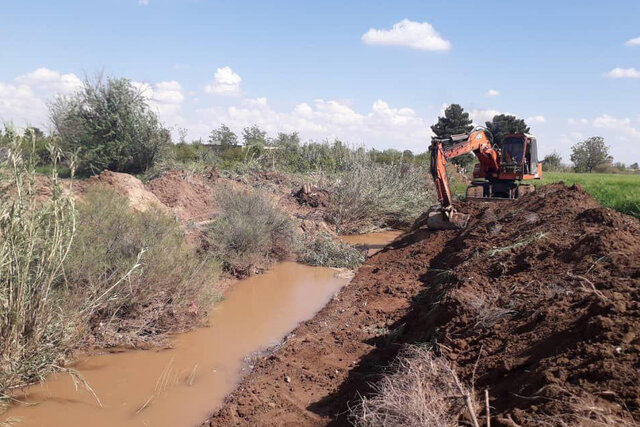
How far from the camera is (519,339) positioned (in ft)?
15.5

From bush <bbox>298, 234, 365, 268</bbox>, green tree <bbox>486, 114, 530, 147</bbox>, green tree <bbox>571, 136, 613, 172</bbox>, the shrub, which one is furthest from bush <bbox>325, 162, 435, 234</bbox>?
green tree <bbox>571, 136, 613, 172</bbox>

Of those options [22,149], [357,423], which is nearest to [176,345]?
[22,149]

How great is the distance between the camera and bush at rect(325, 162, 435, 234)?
18.5 m

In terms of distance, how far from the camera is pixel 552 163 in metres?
56.8

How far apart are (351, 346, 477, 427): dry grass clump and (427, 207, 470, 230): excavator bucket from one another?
9510 mm

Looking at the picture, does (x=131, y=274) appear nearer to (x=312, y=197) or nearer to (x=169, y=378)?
(x=169, y=378)

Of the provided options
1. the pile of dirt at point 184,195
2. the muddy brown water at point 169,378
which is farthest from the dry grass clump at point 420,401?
the pile of dirt at point 184,195

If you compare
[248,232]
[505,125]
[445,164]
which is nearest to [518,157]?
[445,164]

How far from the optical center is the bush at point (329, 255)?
13453 millimetres

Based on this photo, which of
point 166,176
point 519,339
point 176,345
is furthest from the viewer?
point 166,176

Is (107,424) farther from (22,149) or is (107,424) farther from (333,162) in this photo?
(333,162)

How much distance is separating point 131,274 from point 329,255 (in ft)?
23.1

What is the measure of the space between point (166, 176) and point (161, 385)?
13111 millimetres

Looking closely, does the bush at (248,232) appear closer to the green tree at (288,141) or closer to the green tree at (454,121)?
the green tree at (288,141)
